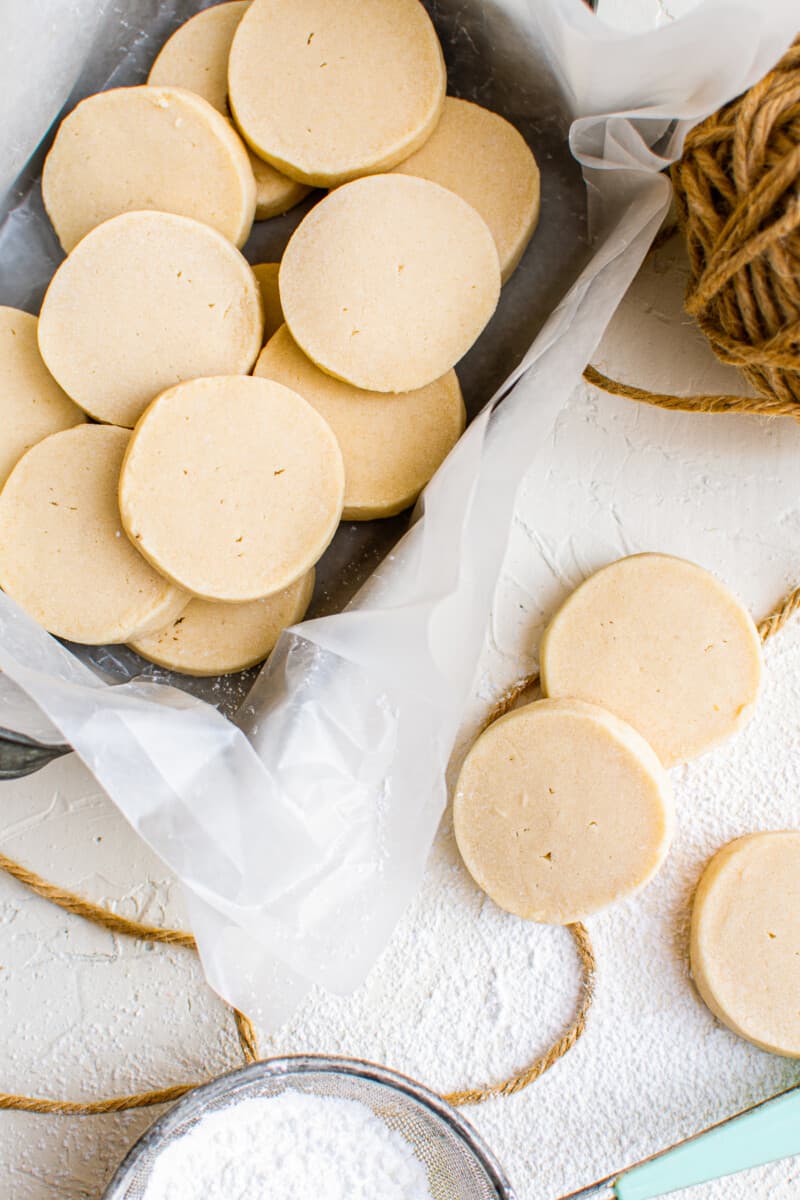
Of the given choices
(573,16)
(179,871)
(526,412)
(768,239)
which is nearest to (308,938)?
(179,871)

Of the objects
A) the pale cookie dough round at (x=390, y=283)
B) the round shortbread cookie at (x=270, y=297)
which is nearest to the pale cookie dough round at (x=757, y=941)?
the pale cookie dough round at (x=390, y=283)

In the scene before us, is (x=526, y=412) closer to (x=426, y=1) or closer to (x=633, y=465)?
(x=633, y=465)

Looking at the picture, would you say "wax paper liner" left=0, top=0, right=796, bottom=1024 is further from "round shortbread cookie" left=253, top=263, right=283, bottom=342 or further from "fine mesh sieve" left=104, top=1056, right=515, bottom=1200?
"round shortbread cookie" left=253, top=263, right=283, bottom=342

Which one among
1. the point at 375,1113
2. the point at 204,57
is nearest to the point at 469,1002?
the point at 375,1113

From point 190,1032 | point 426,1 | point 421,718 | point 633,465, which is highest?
point 426,1

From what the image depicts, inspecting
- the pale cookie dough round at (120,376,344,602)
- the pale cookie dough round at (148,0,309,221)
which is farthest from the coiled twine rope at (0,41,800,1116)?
the pale cookie dough round at (148,0,309,221)
